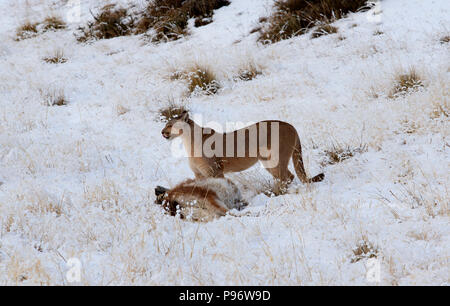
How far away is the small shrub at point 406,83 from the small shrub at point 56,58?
8.08m

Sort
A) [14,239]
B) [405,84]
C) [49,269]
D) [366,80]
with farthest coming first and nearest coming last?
[366,80] < [405,84] < [14,239] < [49,269]

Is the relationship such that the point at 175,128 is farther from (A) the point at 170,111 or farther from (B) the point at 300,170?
(A) the point at 170,111

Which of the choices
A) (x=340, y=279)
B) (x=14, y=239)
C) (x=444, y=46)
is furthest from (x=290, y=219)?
(x=444, y=46)

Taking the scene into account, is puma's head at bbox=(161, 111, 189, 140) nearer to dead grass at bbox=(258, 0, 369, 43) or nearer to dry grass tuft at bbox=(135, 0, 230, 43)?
dead grass at bbox=(258, 0, 369, 43)

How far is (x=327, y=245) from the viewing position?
352cm

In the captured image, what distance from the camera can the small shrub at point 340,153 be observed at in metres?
5.70

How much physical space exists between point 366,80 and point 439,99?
5.95 ft

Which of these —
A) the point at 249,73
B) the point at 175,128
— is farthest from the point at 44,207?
the point at 249,73

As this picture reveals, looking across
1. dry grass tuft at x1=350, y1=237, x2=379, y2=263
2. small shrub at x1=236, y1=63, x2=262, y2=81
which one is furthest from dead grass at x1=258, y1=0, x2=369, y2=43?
dry grass tuft at x1=350, y1=237, x2=379, y2=263

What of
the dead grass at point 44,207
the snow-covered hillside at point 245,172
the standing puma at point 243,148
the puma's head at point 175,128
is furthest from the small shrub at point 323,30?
the dead grass at point 44,207

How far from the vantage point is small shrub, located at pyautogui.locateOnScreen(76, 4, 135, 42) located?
12.9m
